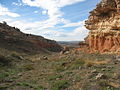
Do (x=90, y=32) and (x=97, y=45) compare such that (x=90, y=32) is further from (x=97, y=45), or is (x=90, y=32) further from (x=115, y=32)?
(x=115, y=32)

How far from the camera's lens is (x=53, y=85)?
35.6ft

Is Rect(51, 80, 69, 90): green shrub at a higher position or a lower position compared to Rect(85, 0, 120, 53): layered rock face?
lower

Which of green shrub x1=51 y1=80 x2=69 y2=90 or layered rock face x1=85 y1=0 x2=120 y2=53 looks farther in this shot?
layered rock face x1=85 y1=0 x2=120 y2=53

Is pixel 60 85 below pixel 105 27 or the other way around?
below

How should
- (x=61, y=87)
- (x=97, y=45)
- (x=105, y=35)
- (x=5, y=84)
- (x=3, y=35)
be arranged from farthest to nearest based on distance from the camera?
(x=3, y=35), (x=97, y=45), (x=105, y=35), (x=5, y=84), (x=61, y=87)

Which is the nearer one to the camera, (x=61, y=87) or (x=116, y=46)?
(x=61, y=87)

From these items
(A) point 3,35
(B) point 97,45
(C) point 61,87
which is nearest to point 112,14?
(B) point 97,45

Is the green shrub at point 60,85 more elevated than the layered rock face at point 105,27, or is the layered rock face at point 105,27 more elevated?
the layered rock face at point 105,27

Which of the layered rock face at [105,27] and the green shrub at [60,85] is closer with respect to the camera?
the green shrub at [60,85]

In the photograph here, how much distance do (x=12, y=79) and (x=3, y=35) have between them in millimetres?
37671

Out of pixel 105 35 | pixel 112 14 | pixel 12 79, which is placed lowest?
pixel 12 79

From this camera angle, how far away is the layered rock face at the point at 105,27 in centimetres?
2309

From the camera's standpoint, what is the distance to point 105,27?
2478 centimetres

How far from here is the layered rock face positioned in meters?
23.1
